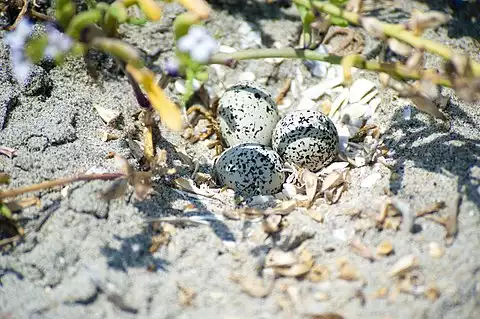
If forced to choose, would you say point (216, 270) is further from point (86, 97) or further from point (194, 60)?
point (86, 97)

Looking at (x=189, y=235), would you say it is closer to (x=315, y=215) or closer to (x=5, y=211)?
(x=315, y=215)

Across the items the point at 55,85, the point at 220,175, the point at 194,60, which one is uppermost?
the point at 194,60

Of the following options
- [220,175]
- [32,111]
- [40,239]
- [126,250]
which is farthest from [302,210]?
[32,111]

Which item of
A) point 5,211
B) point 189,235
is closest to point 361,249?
point 189,235

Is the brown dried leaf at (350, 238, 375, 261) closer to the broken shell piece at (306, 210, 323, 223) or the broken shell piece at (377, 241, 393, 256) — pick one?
the broken shell piece at (377, 241, 393, 256)

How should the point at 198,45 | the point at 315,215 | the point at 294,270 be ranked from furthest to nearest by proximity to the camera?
the point at 198,45 < the point at 315,215 < the point at 294,270

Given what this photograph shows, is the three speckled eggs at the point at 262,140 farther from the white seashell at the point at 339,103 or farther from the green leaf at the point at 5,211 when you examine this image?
the green leaf at the point at 5,211

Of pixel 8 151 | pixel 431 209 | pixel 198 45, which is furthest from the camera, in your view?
pixel 198 45
